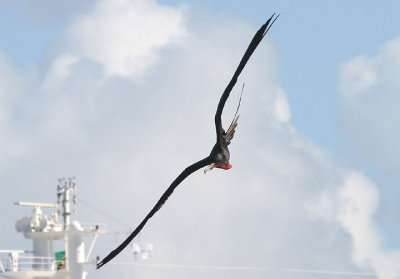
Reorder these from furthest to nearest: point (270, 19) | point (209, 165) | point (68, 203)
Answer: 1. point (68, 203)
2. point (209, 165)
3. point (270, 19)

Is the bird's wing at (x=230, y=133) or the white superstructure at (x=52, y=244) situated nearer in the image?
the bird's wing at (x=230, y=133)

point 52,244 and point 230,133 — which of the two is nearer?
point 230,133

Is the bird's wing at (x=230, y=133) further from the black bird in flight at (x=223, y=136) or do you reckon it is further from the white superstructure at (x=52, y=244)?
the white superstructure at (x=52, y=244)

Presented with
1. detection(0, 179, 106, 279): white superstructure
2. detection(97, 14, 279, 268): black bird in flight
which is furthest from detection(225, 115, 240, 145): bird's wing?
detection(0, 179, 106, 279): white superstructure

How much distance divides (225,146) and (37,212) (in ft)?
182

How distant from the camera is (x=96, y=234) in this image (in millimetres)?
93438

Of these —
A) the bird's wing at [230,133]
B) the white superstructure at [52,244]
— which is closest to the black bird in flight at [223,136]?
the bird's wing at [230,133]

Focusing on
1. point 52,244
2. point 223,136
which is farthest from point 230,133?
point 52,244

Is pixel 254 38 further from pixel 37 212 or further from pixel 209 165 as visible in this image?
pixel 37 212

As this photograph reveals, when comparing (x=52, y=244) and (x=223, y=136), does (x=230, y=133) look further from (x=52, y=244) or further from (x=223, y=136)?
(x=52, y=244)

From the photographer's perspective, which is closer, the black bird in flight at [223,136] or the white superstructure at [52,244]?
the black bird in flight at [223,136]

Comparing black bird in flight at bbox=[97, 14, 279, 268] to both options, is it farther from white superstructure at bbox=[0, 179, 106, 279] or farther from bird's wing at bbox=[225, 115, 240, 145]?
white superstructure at bbox=[0, 179, 106, 279]

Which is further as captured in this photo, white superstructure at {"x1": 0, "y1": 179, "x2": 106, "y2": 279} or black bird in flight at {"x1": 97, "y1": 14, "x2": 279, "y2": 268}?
white superstructure at {"x1": 0, "y1": 179, "x2": 106, "y2": 279}

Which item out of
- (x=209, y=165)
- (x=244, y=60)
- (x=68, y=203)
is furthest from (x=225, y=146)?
(x=68, y=203)
